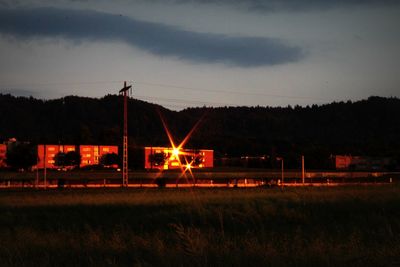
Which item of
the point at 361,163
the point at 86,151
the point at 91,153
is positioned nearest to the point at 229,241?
the point at 361,163

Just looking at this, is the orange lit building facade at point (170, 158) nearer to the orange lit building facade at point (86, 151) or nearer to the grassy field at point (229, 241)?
the orange lit building facade at point (86, 151)

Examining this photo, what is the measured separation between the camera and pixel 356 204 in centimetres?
2728

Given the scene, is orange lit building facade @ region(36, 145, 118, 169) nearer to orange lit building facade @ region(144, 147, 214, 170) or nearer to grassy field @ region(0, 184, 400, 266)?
orange lit building facade @ region(144, 147, 214, 170)

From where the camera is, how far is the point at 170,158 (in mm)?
162625

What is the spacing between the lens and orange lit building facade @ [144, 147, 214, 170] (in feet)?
509

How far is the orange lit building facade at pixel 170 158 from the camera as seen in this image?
155125mm

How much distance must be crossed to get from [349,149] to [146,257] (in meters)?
193

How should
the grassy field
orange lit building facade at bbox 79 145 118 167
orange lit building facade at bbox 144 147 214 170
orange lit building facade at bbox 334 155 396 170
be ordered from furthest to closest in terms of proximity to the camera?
orange lit building facade at bbox 79 145 118 167, orange lit building facade at bbox 144 147 214 170, orange lit building facade at bbox 334 155 396 170, the grassy field

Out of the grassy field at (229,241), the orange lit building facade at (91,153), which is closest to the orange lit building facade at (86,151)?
the orange lit building facade at (91,153)

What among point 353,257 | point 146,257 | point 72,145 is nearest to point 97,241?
point 146,257

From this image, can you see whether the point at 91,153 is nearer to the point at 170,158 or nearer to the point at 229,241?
the point at 170,158

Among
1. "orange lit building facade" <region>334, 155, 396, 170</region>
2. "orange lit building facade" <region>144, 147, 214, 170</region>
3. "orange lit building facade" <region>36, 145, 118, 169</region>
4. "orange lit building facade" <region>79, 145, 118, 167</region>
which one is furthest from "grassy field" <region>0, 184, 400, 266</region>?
"orange lit building facade" <region>79, 145, 118, 167</region>

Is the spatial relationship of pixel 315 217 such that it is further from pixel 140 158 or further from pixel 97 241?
pixel 140 158

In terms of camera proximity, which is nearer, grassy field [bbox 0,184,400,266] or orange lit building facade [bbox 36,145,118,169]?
grassy field [bbox 0,184,400,266]
